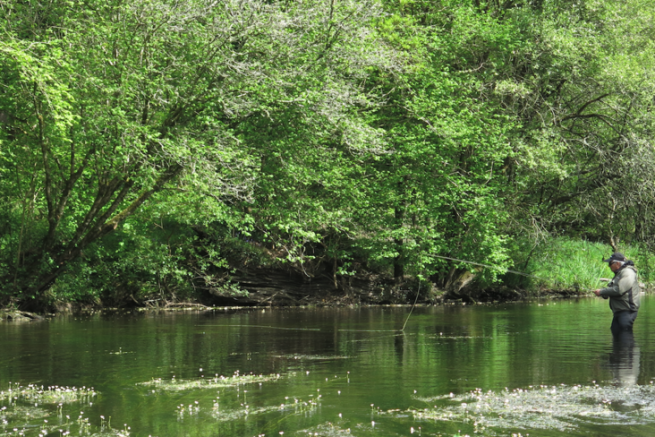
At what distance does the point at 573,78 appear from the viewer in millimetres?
29500

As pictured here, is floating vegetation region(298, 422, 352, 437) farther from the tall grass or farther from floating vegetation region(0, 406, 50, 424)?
the tall grass

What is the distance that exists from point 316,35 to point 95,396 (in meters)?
14.9

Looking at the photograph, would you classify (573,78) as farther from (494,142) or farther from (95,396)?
(95,396)

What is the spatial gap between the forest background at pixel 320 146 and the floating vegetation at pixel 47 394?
7.42 meters

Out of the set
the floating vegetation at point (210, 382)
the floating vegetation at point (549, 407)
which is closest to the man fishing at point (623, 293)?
the floating vegetation at point (549, 407)

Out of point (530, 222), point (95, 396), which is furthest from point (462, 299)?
point (95, 396)

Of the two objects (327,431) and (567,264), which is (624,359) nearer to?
(327,431)

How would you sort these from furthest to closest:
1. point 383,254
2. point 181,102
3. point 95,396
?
point 383,254 < point 181,102 < point 95,396

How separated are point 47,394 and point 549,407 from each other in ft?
19.2

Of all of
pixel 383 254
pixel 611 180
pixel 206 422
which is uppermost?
pixel 611 180

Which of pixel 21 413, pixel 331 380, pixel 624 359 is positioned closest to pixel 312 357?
pixel 331 380

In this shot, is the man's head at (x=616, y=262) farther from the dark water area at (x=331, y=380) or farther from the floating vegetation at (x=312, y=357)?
the floating vegetation at (x=312, y=357)

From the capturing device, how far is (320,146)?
24906 millimetres

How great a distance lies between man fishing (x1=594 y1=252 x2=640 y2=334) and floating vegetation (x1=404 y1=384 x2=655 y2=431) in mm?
5325
